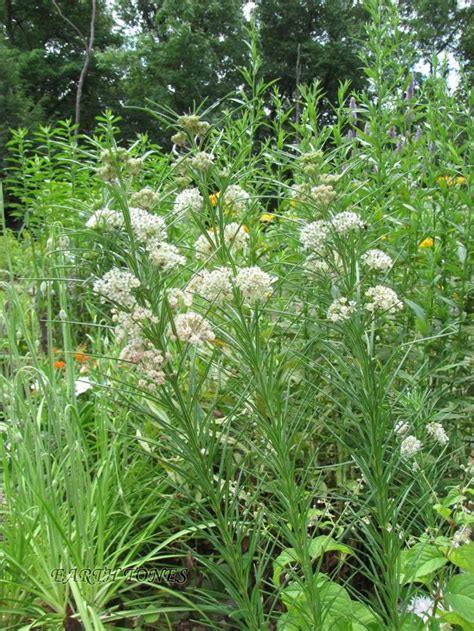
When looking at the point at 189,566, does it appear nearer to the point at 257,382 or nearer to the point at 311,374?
the point at 311,374

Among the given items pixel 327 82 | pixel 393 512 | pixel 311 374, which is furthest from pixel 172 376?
pixel 327 82

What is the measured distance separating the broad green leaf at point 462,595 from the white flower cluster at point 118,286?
2.67 ft

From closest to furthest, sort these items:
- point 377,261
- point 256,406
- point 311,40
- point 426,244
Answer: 1. point 377,261
2. point 256,406
3. point 426,244
4. point 311,40

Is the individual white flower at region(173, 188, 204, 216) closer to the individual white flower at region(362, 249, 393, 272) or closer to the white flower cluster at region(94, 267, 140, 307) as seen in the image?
the white flower cluster at region(94, 267, 140, 307)

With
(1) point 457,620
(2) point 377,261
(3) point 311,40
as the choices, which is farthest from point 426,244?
(3) point 311,40

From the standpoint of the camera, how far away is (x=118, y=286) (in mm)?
816

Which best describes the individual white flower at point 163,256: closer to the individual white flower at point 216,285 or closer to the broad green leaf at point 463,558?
the individual white flower at point 216,285

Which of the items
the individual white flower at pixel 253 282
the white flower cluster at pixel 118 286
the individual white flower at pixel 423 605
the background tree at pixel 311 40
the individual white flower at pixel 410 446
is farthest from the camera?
the background tree at pixel 311 40

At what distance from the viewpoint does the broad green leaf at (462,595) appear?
0.98 m

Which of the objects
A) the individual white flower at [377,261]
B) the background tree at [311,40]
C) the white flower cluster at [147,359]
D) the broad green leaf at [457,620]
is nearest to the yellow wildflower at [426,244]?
the individual white flower at [377,261]

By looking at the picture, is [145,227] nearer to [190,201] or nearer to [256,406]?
[190,201]

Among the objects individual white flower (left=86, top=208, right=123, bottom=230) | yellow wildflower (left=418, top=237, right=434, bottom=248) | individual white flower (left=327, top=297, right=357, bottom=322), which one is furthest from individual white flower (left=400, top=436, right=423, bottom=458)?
yellow wildflower (left=418, top=237, right=434, bottom=248)

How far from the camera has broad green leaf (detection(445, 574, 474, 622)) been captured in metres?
0.98

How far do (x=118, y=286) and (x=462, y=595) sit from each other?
86 cm
